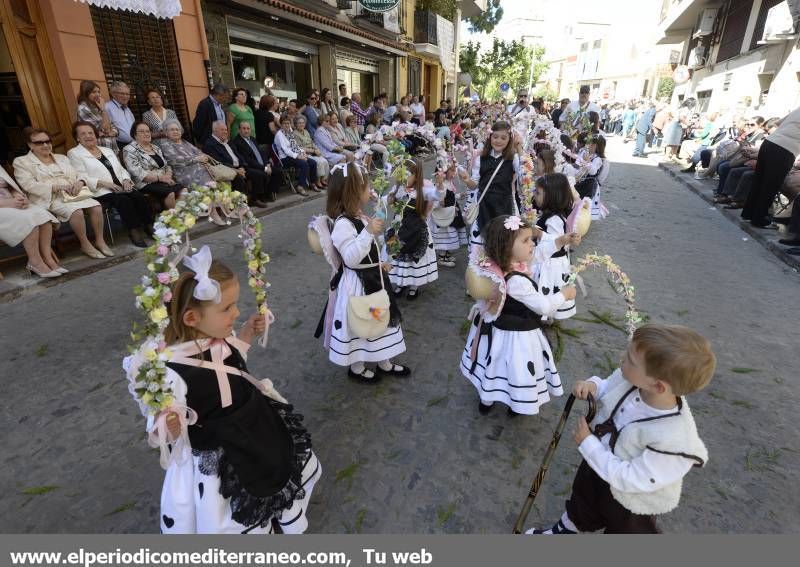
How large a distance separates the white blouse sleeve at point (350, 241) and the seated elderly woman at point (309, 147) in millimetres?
7236

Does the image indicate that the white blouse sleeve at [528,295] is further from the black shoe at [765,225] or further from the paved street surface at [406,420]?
the black shoe at [765,225]

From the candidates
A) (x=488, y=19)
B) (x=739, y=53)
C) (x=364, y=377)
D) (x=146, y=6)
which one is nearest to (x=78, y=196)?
(x=146, y=6)

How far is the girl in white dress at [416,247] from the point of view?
15.4ft

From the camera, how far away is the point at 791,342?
13.6 ft

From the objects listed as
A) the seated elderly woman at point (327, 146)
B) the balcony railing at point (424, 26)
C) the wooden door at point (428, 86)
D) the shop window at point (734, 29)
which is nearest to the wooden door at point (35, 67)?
the seated elderly woman at point (327, 146)

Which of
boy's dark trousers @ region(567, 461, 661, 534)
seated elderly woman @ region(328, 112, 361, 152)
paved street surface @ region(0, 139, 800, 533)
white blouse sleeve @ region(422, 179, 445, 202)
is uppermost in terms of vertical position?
seated elderly woman @ region(328, 112, 361, 152)

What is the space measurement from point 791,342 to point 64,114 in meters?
Answer: 10.1

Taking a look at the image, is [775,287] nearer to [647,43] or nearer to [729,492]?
[729,492]

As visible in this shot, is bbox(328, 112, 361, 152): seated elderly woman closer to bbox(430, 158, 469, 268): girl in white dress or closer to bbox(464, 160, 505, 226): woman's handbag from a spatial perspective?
bbox(430, 158, 469, 268): girl in white dress

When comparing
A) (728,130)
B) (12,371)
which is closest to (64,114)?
(12,371)

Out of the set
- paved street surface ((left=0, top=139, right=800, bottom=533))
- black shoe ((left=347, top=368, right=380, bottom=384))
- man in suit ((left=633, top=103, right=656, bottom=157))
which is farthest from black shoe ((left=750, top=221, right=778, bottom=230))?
man in suit ((left=633, top=103, right=656, bottom=157))

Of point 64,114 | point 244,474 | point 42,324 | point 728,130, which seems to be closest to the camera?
point 244,474

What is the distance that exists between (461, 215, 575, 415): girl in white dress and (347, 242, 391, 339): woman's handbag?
0.66 metres

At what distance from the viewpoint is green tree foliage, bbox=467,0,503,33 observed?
110ft
